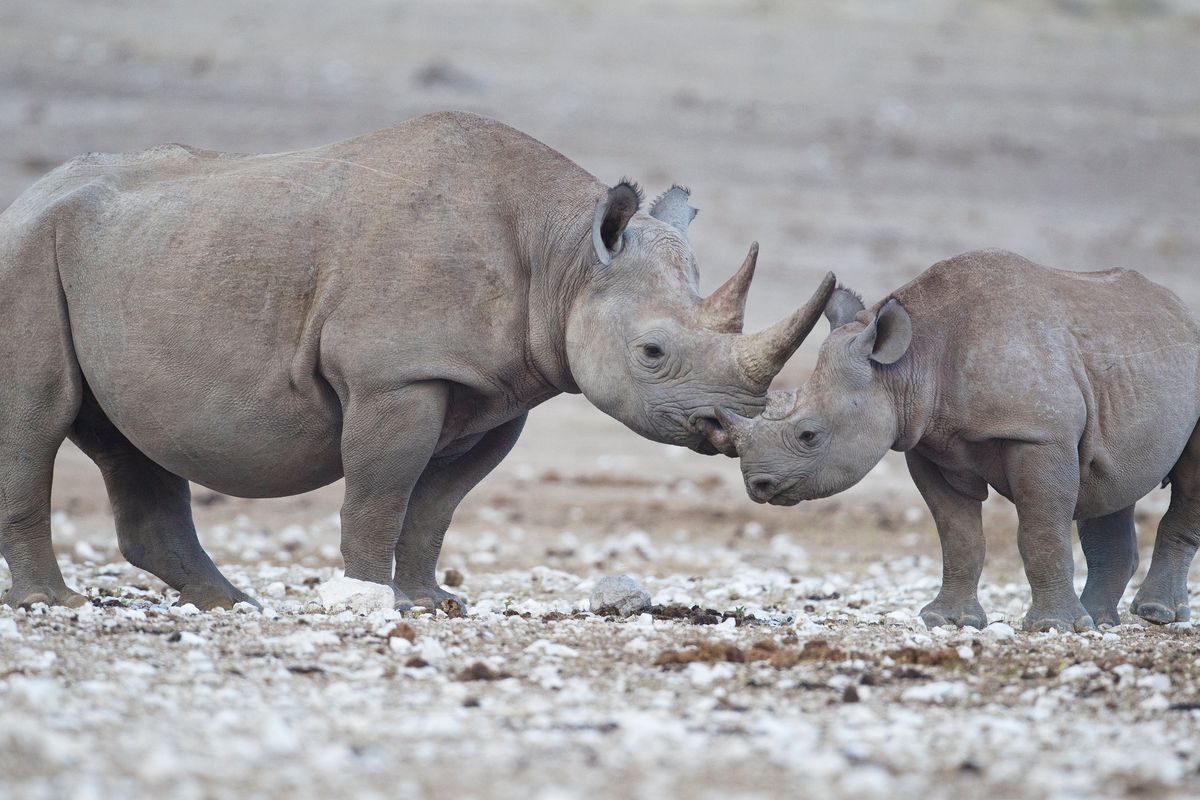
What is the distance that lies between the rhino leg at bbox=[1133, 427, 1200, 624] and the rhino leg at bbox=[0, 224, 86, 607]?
249 inches

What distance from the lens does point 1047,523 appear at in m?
8.78

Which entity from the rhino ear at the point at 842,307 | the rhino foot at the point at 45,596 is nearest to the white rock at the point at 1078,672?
the rhino ear at the point at 842,307

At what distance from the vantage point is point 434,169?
29.3ft

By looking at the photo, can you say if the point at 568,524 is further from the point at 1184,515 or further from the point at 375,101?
the point at 375,101

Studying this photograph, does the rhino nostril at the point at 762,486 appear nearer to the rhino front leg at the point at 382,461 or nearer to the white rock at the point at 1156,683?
the rhino front leg at the point at 382,461

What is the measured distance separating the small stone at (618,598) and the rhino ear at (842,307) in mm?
1868

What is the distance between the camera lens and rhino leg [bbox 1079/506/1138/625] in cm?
1000

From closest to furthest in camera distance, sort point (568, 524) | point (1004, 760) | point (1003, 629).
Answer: point (1004, 760) < point (1003, 629) < point (568, 524)

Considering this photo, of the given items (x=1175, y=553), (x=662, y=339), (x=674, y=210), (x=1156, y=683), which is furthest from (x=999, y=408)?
(x=1156, y=683)

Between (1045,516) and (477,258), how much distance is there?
10.9ft

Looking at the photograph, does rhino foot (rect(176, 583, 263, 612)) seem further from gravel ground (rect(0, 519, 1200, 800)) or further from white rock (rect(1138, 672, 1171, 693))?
white rock (rect(1138, 672, 1171, 693))

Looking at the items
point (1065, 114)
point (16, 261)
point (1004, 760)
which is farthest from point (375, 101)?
point (1004, 760)

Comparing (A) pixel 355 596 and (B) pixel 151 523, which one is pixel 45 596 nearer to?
(B) pixel 151 523

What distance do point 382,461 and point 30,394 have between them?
82.1 inches
